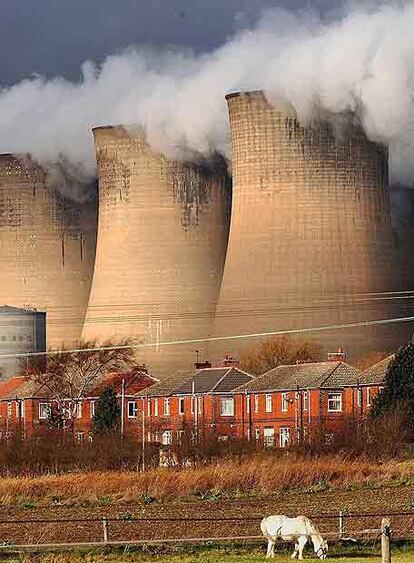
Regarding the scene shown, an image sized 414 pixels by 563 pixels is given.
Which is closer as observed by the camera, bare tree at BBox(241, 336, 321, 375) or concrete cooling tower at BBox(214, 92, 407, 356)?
concrete cooling tower at BBox(214, 92, 407, 356)

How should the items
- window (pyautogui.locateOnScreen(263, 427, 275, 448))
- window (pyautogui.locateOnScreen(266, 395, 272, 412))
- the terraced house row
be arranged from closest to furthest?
window (pyautogui.locateOnScreen(263, 427, 275, 448)) < the terraced house row < window (pyautogui.locateOnScreen(266, 395, 272, 412))

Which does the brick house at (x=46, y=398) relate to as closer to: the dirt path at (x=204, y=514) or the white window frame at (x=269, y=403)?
the white window frame at (x=269, y=403)

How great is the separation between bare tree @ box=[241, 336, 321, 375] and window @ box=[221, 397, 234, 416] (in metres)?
5.86

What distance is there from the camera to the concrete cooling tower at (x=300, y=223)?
3819 cm

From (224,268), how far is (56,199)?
Result: 7.56 metres

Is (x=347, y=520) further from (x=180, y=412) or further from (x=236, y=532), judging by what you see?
(x=180, y=412)

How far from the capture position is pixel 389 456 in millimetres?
24469

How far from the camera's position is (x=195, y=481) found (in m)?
20.6

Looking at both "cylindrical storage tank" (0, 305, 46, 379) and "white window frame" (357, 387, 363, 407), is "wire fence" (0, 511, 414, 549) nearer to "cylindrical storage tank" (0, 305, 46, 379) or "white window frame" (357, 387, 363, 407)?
"white window frame" (357, 387, 363, 407)

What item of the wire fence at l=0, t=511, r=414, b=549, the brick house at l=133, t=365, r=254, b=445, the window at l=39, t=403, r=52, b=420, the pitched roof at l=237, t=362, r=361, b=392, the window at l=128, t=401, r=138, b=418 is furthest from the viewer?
the window at l=39, t=403, r=52, b=420

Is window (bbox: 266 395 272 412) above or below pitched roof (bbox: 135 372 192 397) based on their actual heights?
below

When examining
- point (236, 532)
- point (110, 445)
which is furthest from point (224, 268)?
point (236, 532)

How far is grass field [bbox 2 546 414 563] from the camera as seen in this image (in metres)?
13.9

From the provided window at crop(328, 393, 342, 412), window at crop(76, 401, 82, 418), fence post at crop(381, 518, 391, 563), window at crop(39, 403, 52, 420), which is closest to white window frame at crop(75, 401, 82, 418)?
window at crop(76, 401, 82, 418)
